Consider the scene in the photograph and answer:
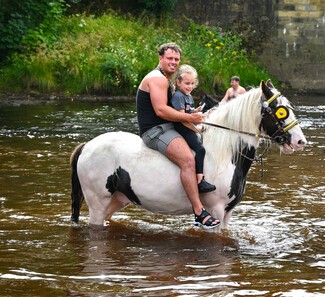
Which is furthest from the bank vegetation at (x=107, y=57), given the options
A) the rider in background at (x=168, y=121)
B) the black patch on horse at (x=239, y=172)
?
the black patch on horse at (x=239, y=172)

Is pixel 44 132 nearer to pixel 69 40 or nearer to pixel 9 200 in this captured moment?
pixel 9 200

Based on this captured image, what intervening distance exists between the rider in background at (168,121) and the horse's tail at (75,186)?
0.97 metres

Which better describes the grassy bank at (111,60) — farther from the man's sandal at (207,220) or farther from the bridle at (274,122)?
the man's sandal at (207,220)

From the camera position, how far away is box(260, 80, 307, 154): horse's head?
359 inches

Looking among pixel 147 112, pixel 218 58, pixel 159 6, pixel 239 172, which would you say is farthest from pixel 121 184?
pixel 159 6

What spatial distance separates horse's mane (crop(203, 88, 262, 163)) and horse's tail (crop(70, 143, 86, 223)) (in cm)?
147

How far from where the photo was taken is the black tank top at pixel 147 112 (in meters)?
9.23

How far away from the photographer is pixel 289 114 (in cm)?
912

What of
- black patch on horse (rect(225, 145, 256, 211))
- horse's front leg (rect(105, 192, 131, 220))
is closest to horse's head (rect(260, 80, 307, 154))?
black patch on horse (rect(225, 145, 256, 211))

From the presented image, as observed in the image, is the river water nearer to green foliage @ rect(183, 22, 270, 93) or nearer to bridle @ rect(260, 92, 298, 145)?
bridle @ rect(260, 92, 298, 145)

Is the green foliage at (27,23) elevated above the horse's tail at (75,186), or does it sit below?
above

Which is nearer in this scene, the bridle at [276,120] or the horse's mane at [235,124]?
the bridle at [276,120]

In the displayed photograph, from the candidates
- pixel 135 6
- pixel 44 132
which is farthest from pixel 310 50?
pixel 44 132

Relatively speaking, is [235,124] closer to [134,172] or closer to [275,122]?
[275,122]
